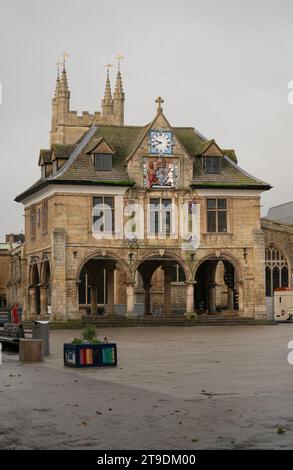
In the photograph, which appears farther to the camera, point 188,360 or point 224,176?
point 224,176

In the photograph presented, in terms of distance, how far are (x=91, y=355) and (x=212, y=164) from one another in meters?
36.0

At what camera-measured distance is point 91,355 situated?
2730 centimetres

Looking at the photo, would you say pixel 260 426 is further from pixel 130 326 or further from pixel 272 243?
pixel 272 243

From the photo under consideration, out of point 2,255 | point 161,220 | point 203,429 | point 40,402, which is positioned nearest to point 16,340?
point 40,402

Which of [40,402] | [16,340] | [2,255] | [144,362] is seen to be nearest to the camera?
[40,402]

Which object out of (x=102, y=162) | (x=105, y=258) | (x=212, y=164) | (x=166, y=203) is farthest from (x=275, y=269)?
(x=102, y=162)

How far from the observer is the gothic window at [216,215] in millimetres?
60656

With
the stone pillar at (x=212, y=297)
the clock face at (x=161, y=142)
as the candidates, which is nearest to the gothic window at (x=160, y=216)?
the clock face at (x=161, y=142)

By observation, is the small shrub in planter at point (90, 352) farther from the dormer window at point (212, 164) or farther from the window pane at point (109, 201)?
the dormer window at point (212, 164)

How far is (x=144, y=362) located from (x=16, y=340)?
6927 millimetres

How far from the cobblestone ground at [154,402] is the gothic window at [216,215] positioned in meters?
27.5

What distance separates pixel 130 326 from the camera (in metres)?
56.3

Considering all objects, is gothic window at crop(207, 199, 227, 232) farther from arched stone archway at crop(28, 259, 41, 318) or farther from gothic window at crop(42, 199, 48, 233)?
arched stone archway at crop(28, 259, 41, 318)

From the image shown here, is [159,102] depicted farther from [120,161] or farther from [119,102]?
[119,102]
